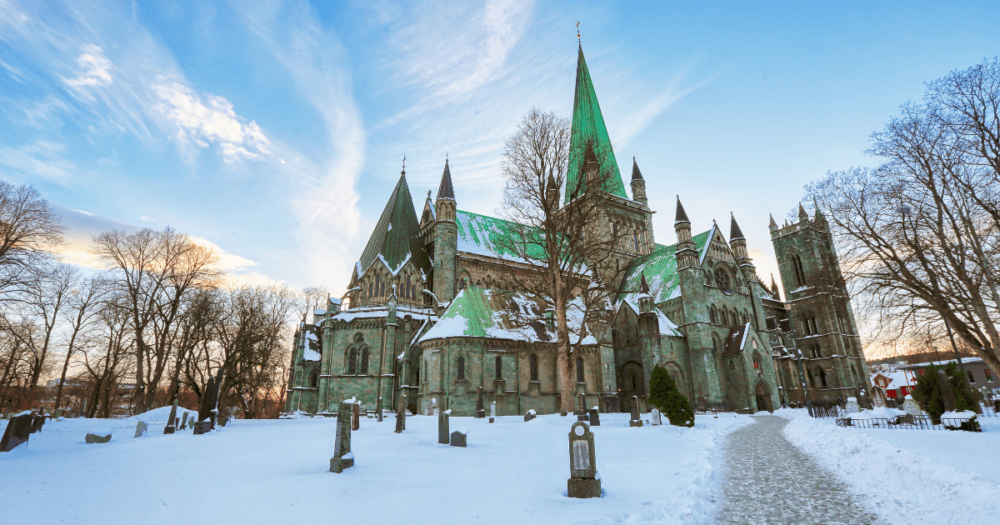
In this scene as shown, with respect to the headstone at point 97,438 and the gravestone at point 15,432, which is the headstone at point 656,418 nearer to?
the headstone at point 97,438

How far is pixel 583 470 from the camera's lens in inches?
246

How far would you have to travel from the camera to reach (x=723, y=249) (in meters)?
42.3

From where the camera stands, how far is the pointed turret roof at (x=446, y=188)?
37781 mm

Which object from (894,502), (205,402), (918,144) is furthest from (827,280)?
(205,402)

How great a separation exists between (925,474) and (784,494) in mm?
2254

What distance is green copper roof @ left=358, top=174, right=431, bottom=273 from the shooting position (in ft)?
119

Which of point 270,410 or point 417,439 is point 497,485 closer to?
point 417,439

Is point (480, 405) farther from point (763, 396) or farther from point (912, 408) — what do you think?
point (763, 396)

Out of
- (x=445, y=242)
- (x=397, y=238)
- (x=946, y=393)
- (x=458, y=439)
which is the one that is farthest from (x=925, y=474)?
(x=397, y=238)

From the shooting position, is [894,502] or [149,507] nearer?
[149,507]

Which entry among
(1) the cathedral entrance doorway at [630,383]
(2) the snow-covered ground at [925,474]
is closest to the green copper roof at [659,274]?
(1) the cathedral entrance doorway at [630,383]

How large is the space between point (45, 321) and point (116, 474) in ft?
108

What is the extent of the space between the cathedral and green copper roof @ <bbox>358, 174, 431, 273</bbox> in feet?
0.42

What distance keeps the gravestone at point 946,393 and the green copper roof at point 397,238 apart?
30.9 m
